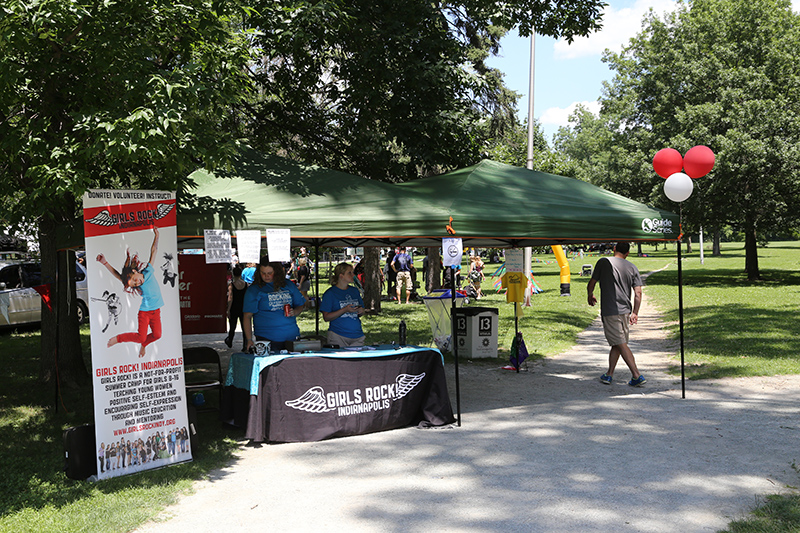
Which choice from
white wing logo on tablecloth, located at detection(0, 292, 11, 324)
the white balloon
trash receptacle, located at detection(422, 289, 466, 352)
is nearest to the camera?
the white balloon

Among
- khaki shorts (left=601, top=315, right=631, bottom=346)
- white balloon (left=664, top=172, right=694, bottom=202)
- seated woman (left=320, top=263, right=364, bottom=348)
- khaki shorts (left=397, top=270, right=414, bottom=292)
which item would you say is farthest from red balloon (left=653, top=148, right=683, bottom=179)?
khaki shorts (left=397, top=270, right=414, bottom=292)

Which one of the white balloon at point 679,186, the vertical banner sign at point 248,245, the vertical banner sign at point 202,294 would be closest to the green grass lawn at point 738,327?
the white balloon at point 679,186

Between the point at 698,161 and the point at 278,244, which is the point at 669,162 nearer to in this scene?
the point at 698,161

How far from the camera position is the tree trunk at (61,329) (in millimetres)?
8500

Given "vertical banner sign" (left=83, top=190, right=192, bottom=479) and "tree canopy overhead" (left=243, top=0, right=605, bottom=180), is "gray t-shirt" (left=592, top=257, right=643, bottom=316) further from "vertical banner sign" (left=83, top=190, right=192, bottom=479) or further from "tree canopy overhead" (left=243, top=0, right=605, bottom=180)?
"vertical banner sign" (left=83, top=190, right=192, bottom=479)

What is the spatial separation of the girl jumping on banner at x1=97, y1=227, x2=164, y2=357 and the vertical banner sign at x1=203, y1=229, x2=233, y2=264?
439mm

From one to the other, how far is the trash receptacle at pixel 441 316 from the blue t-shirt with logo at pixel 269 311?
15.3 ft

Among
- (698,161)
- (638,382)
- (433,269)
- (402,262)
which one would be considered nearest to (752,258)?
(433,269)

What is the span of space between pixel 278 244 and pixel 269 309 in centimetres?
138

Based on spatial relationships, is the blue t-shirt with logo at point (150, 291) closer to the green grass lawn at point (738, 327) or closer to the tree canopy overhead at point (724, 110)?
the green grass lawn at point (738, 327)

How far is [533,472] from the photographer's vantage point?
538cm

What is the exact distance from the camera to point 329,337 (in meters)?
7.88

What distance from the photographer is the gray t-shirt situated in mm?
8641

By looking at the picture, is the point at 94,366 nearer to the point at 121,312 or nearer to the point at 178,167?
the point at 121,312
